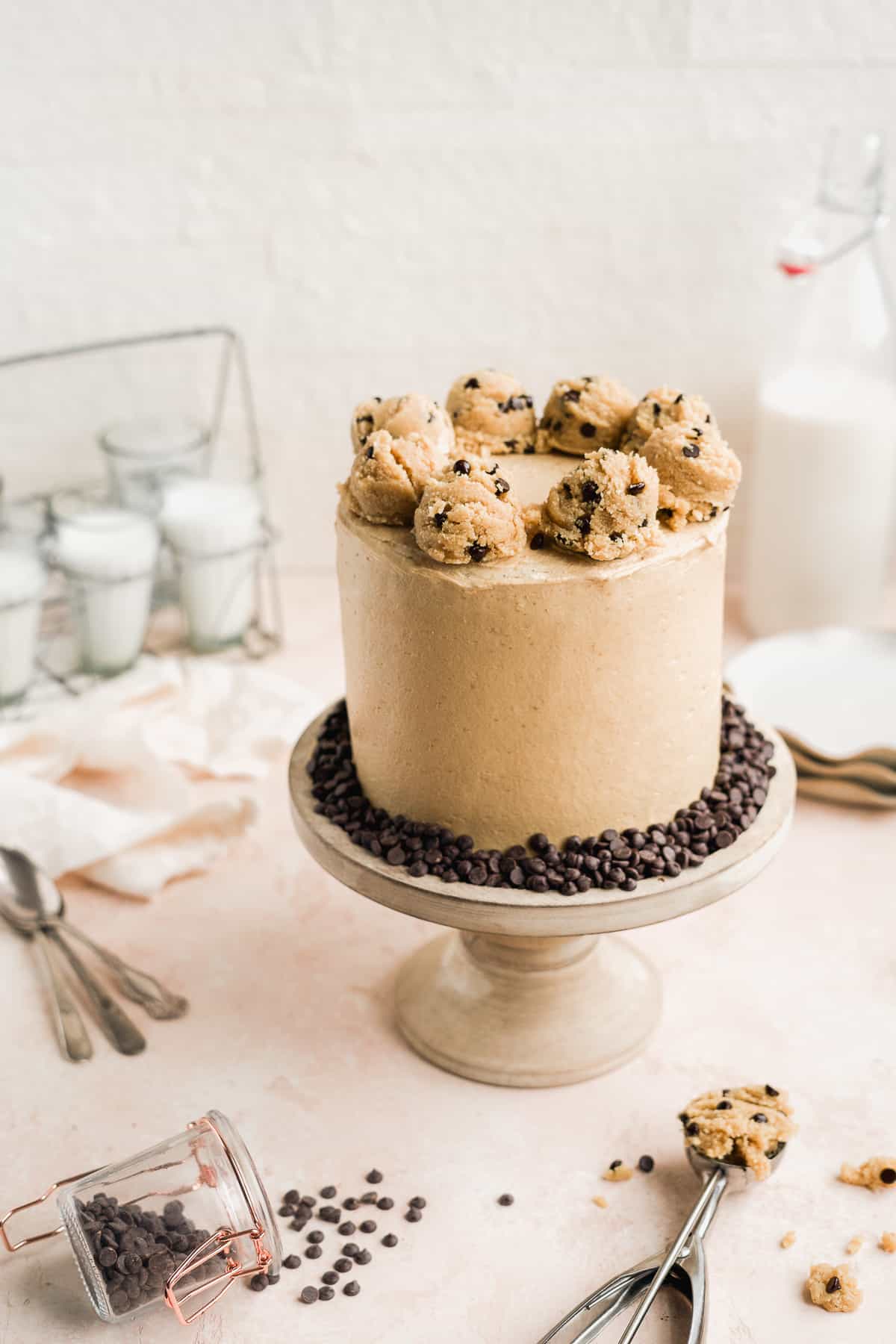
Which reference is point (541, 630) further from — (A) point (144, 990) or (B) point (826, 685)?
(B) point (826, 685)

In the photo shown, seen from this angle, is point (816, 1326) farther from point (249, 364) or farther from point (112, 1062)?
point (249, 364)

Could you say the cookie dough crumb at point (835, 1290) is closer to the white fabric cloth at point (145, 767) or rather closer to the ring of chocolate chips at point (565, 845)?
the ring of chocolate chips at point (565, 845)

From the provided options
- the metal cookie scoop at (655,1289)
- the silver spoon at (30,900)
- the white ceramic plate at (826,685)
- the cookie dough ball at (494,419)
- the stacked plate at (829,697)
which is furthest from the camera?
the white ceramic plate at (826,685)

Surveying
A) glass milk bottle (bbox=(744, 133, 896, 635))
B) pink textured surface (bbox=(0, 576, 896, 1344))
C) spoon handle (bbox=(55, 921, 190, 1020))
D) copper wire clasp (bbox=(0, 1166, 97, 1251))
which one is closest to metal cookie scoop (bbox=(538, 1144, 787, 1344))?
pink textured surface (bbox=(0, 576, 896, 1344))

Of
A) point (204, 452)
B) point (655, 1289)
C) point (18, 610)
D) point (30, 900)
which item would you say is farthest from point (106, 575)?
point (655, 1289)

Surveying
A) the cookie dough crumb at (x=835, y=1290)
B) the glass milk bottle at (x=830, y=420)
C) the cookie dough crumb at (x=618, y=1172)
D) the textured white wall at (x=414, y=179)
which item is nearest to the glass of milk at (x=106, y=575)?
the textured white wall at (x=414, y=179)

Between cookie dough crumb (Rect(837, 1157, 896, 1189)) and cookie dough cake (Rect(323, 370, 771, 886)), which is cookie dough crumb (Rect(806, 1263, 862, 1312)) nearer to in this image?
cookie dough crumb (Rect(837, 1157, 896, 1189))
